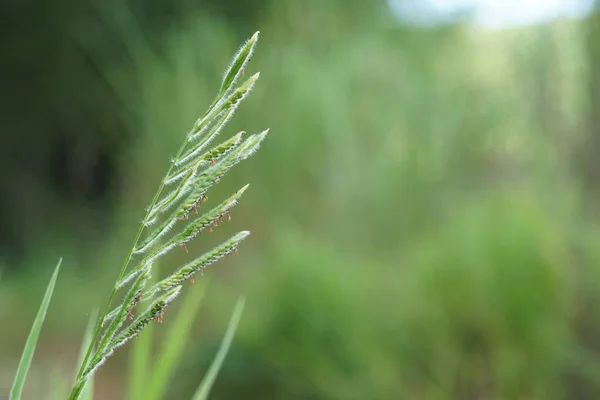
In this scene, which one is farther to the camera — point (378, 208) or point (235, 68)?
point (378, 208)

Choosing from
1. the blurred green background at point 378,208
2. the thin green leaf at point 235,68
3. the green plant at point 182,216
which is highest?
the blurred green background at point 378,208

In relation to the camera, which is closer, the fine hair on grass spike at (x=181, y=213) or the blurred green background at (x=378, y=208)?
the fine hair on grass spike at (x=181, y=213)

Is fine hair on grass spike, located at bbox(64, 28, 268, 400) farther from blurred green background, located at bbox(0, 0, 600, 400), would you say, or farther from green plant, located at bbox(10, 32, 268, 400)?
blurred green background, located at bbox(0, 0, 600, 400)

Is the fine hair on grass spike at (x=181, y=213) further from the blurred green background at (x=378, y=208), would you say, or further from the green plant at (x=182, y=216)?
the blurred green background at (x=378, y=208)

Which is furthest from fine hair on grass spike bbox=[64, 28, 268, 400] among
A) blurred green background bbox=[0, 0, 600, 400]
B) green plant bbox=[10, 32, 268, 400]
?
blurred green background bbox=[0, 0, 600, 400]

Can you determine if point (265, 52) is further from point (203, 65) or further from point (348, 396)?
point (348, 396)

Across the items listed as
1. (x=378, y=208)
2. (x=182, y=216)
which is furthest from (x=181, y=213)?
(x=378, y=208)

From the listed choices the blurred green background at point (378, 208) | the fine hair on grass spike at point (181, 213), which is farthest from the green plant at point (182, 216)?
the blurred green background at point (378, 208)

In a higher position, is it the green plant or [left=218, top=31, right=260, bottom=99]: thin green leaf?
[left=218, top=31, right=260, bottom=99]: thin green leaf

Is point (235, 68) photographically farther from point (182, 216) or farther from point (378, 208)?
point (378, 208)
